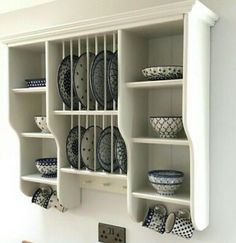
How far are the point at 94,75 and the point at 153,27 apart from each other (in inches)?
13.3

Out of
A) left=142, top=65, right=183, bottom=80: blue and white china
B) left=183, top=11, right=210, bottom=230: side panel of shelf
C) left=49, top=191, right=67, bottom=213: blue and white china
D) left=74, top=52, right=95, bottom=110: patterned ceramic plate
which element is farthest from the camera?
left=49, top=191, right=67, bottom=213: blue and white china

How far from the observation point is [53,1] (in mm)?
2016

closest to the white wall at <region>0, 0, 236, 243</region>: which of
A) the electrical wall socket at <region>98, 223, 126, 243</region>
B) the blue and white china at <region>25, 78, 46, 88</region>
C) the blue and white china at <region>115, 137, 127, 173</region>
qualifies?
the electrical wall socket at <region>98, 223, 126, 243</region>

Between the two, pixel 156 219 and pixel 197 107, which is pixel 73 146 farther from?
pixel 197 107

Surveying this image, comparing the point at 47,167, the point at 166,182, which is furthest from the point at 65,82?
the point at 166,182

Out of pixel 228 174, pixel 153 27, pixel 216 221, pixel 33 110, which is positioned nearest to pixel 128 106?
pixel 153 27

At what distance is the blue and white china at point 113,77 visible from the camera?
1.55 m

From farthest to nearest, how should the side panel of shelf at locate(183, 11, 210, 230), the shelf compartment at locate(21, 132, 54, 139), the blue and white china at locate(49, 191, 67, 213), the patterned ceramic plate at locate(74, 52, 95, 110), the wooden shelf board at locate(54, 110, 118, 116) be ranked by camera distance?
the blue and white china at locate(49, 191, 67, 213), the shelf compartment at locate(21, 132, 54, 139), the patterned ceramic plate at locate(74, 52, 95, 110), the wooden shelf board at locate(54, 110, 118, 116), the side panel of shelf at locate(183, 11, 210, 230)

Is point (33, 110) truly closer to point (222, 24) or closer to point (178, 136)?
point (178, 136)

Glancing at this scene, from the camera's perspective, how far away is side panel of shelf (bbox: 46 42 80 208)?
68.5 inches

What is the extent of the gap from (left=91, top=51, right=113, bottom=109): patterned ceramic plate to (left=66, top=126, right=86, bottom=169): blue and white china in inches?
8.6

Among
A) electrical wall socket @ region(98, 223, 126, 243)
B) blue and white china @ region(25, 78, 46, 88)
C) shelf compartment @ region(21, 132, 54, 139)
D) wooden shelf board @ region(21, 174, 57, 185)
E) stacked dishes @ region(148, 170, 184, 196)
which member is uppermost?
blue and white china @ region(25, 78, 46, 88)

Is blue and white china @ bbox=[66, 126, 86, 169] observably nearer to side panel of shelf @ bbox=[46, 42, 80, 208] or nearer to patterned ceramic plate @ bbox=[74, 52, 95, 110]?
side panel of shelf @ bbox=[46, 42, 80, 208]

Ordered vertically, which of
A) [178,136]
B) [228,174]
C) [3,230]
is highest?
[178,136]
